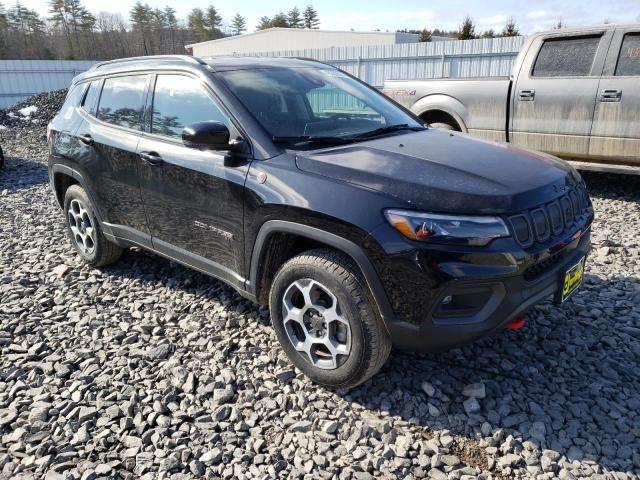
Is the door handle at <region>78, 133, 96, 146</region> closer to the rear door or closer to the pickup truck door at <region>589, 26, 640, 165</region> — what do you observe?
the rear door

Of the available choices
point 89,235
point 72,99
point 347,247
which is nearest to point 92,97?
point 72,99

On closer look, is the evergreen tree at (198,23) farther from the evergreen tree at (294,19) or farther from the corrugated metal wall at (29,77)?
the corrugated metal wall at (29,77)

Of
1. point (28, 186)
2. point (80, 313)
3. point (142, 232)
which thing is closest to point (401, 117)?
point (142, 232)

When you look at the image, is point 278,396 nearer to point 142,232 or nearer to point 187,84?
point 142,232

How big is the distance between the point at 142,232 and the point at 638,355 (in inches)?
137

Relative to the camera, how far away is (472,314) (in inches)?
92.7

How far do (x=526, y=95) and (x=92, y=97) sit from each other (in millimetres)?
5015

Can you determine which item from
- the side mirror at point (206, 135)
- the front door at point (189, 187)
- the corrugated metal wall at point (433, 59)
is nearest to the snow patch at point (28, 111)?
the corrugated metal wall at point (433, 59)

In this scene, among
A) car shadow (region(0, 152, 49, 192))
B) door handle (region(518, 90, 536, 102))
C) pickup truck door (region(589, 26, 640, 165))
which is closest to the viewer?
pickup truck door (region(589, 26, 640, 165))

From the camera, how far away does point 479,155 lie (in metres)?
2.86

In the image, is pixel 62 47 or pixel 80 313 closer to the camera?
pixel 80 313

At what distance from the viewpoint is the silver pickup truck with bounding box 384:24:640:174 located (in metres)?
5.71

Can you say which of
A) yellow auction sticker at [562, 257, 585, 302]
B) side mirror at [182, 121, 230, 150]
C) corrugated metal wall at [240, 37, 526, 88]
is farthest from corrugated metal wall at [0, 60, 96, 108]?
yellow auction sticker at [562, 257, 585, 302]

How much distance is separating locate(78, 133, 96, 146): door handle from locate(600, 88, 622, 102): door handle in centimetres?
547
